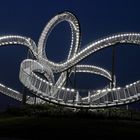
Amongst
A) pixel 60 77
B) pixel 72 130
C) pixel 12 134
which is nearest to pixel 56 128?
pixel 72 130

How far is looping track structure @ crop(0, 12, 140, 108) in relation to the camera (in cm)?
4242

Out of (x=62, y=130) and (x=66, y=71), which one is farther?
(x=66, y=71)

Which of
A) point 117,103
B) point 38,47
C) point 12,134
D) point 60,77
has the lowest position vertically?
point 12,134

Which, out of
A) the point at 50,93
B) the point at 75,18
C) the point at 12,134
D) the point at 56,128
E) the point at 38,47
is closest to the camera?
the point at 12,134

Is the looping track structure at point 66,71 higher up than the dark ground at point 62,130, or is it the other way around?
the looping track structure at point 66,71

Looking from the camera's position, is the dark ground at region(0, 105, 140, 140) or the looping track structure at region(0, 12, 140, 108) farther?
the looping track structure at region(0, 12, 140, 108)

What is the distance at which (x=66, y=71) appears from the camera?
55.3 meters

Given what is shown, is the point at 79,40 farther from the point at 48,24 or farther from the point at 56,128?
the point at 56,128

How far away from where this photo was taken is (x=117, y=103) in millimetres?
40844

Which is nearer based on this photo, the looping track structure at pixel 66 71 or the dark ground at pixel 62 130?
the dark ground at pixel 62 130

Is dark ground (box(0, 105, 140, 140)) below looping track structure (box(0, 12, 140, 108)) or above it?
below

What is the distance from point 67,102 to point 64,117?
890 cm

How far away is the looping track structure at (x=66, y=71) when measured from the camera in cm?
4242

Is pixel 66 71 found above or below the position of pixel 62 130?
above
